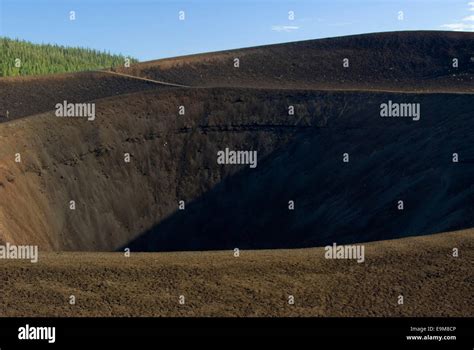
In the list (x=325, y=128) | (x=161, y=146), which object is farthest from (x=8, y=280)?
(x=325, y=128)

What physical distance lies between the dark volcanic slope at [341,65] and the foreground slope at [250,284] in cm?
3952

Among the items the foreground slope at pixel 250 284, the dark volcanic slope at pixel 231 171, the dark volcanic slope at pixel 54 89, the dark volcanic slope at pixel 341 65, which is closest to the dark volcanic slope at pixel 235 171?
the dark volcanic slope at pixel 231 171

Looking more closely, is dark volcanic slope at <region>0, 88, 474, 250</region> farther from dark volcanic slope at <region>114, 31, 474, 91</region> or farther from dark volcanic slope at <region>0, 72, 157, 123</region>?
dark volcanic slope at <region>0, 72, 157, 123</region>

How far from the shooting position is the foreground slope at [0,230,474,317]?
14.5m

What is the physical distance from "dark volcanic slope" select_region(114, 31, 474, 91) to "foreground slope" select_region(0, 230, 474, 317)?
39522 mm

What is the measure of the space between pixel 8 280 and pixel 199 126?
29.8 meters

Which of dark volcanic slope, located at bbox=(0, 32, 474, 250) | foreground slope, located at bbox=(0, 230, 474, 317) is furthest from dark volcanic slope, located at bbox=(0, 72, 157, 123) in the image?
foreground slope, located at bbox=(0, 230, 474, 317)

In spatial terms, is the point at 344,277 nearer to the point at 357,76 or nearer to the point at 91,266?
the point at 91,266

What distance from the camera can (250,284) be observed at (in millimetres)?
15891

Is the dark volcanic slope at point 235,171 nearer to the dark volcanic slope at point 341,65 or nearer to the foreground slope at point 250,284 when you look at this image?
the dark volcanic slope at point 341,65

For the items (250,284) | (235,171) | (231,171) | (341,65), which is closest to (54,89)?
(231,171)

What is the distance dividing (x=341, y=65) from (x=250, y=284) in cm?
4996

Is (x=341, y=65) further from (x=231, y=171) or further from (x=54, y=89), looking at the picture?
(x=54, y=89)

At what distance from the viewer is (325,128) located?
4381 cm
